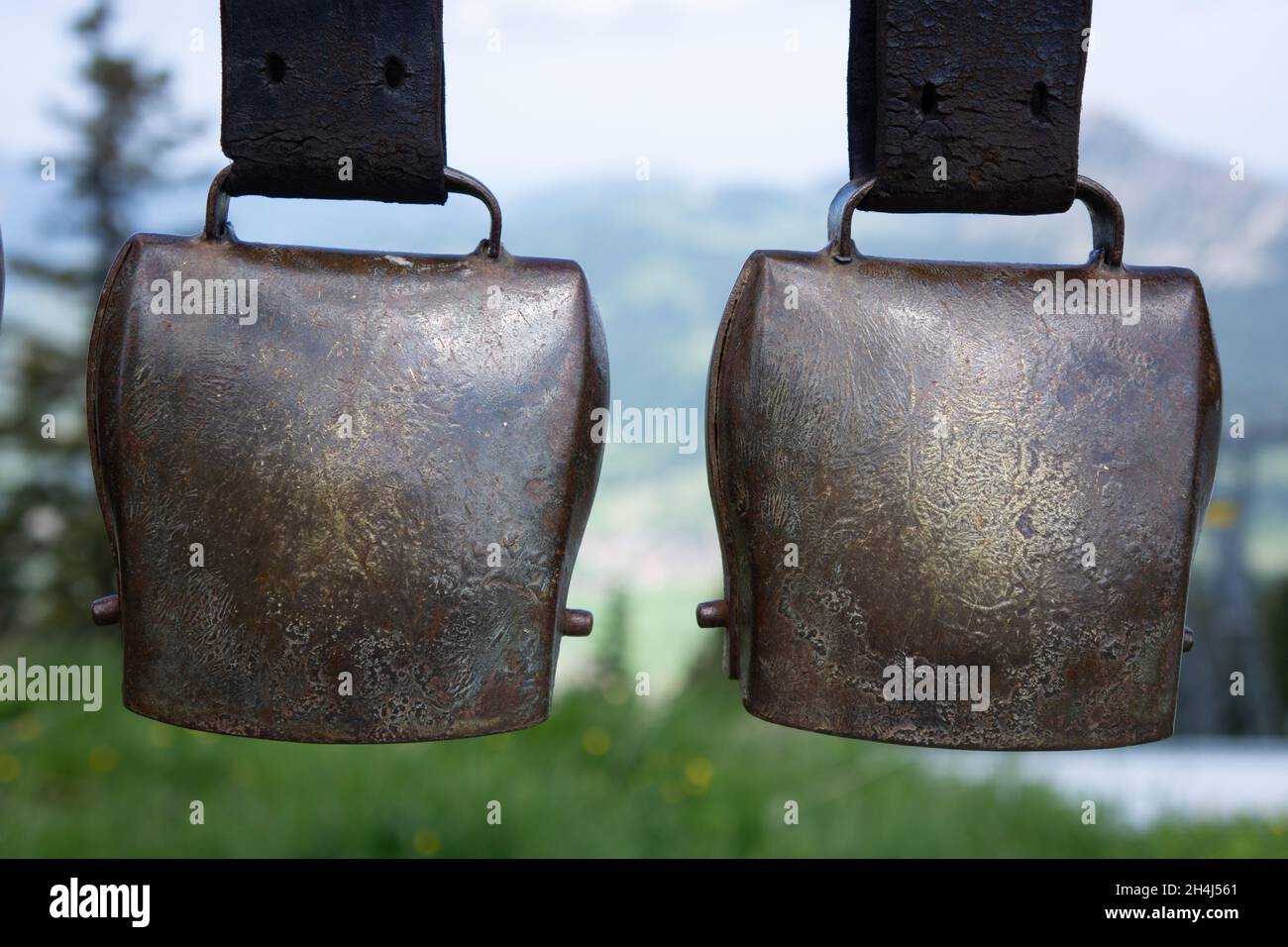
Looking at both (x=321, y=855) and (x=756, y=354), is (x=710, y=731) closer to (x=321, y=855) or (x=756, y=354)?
(x=321, y=855)

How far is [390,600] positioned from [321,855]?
1.54 m

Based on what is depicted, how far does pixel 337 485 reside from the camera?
1095 millimetres

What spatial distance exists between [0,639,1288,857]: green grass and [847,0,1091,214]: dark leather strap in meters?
1.60

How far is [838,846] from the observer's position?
261 centimetres

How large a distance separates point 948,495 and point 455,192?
492 mm

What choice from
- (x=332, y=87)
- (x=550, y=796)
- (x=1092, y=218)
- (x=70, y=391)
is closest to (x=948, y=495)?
(x=1092, y=218)

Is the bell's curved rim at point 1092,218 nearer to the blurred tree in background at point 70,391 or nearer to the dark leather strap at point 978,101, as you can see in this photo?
the dark leather strap at point 978,101

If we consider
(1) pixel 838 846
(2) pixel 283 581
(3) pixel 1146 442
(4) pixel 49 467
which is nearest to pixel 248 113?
(2) pixel 283 581

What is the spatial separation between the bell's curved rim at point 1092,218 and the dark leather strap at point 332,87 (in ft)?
1.11

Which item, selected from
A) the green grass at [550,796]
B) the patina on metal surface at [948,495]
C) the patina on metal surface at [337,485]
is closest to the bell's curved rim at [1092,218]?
the patina on metal surface at [948,495]

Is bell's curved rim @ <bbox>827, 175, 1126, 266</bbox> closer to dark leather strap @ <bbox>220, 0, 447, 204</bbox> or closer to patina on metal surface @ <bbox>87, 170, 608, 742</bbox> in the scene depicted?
patina on metal surface @ <bbox>87, 170, 608, 742</bbox>

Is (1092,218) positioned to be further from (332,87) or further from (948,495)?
(332,87)

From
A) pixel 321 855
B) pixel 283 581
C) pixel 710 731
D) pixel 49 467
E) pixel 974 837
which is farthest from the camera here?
pixel 49 467

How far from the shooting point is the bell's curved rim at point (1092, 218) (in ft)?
3.76
